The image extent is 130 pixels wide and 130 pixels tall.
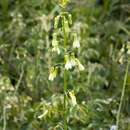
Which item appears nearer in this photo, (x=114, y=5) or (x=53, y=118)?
(x=53, y=118)

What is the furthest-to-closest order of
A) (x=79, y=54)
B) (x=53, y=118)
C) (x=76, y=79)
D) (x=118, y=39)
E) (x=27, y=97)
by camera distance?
(x=118, y=39)
(x=79, y=54)
(x=76, y=79)
(x=27, y=97)
(x=53, y=118)

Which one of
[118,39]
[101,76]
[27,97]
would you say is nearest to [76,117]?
[27,97]

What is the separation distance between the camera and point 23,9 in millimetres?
5000

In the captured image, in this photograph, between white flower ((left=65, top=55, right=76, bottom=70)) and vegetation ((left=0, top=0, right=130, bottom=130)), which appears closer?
white flower ((left=65, top=55, right=76, bottom=70))

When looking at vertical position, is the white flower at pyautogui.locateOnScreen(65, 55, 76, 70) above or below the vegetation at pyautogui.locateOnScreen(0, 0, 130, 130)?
above

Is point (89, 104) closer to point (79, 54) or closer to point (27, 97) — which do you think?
point (27, 97)

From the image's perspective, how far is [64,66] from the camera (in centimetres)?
A: 293

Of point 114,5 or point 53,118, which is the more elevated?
point 114,5

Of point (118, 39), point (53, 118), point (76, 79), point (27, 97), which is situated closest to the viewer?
point (53, 118)

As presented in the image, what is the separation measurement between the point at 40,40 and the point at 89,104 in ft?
2.88

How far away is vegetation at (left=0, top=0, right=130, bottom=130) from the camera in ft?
10.7

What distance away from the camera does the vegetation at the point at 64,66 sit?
3252 millimetres

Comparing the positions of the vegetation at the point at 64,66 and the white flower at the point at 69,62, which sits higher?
the white flower at the point at 69,62

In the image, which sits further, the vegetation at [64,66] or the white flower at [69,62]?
the vegetation at [64,66]
